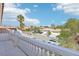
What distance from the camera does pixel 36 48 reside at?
294cm

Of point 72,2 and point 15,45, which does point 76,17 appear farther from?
point 15,45

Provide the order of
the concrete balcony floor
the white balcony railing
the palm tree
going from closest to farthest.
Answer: the white balcony railing < the palm tree < the concrete balcony floor

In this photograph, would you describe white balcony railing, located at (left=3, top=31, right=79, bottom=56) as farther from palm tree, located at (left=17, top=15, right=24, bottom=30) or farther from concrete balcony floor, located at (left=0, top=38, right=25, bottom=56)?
palm tree, located at (left=17, top=15, right=24, bottom=30)

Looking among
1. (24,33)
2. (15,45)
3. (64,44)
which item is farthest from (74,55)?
(15,45)

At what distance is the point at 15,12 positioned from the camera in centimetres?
292

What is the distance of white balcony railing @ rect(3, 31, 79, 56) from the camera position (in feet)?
8.52

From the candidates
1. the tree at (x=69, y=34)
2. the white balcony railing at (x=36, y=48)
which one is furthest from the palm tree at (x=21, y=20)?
the tree at (x=69, y=34)

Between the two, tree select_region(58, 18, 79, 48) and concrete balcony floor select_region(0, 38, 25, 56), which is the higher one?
tree select_region(58, 18, 79, 48)

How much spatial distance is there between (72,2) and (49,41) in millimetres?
380

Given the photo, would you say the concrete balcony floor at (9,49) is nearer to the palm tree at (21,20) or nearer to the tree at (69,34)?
the palm tree at (21,20)

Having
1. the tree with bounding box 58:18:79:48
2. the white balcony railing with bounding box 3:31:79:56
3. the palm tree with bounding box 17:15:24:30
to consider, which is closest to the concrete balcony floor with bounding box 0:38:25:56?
the white balcony railing with bounding box 3:31:79:56

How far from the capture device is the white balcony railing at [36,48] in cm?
260

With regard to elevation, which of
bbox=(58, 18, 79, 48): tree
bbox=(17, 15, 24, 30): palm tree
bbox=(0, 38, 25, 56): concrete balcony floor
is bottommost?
bbox=(0, 38, 25, 56): concrete balcony floor

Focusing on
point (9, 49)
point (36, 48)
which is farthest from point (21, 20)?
point (9, 49)
